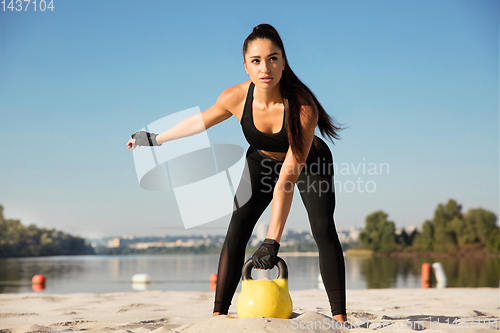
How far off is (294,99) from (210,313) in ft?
8.02

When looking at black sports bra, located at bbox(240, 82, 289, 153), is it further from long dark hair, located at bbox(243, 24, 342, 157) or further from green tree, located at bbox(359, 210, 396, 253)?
green tree, located at bbox(359, 210, 396, 253)

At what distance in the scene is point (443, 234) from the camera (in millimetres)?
51500

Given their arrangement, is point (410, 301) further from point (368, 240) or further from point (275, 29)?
point (368, 240)

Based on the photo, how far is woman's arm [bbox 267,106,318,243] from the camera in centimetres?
252

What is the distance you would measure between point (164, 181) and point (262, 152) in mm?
Result: 1195

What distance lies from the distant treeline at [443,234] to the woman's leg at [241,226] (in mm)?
51845

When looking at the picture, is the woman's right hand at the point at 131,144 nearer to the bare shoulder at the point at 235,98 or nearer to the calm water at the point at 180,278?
the bare shoulder at the point at 235,98

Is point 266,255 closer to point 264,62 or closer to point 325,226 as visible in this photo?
point 325,226

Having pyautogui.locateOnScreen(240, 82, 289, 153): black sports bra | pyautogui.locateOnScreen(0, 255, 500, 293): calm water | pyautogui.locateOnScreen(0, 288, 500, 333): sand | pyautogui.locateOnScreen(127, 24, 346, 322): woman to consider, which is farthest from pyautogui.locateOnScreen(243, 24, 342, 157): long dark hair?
pyautogui.locateOnScreen(0, 255, 500, 293): calm water

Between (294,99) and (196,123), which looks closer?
(294,99)

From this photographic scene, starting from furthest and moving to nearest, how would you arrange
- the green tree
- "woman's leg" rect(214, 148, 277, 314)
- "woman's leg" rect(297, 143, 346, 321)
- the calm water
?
the green tree
the calm water
"woman's leg" rect(214, 148, 277, 314)
"woman's leg" rect(297, 143, 346, 321)

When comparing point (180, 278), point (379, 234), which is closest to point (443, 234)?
point (379, 234)

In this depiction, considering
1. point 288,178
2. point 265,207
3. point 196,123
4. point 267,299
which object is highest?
point 196,123

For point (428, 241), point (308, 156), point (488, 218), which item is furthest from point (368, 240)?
point (308, 156)
